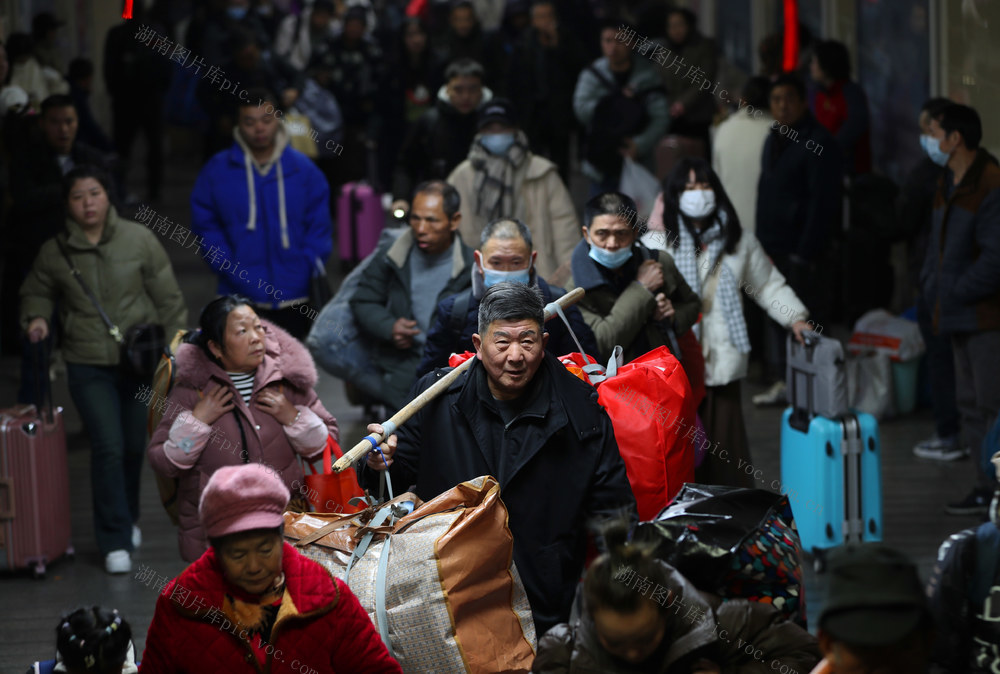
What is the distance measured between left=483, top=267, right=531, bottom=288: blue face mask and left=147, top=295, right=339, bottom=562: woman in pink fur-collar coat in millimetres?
843

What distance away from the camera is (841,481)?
693 cm

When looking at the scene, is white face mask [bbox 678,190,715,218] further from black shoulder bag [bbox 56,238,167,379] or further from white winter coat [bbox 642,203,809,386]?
black shoulder bag [bbox 56,238,167,379]

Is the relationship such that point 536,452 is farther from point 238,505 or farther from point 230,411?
point 230,411

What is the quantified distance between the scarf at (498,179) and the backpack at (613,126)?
249 cm

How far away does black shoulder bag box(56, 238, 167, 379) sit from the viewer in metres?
7.00

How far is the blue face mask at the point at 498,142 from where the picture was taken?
8836 millimetres

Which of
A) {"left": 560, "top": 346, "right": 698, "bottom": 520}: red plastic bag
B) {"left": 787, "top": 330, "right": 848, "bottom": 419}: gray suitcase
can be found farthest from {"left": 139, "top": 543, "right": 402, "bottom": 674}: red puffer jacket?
{"left": 787, "top": 330, "right": 848, "bottom": 419}: gray suitcase

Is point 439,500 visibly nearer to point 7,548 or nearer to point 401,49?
point 7,548

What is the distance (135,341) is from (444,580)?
11.0ft

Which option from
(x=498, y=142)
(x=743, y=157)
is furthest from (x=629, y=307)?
(x=743, y=157)

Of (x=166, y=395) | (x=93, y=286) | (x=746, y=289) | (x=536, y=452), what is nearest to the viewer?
(x=536, y=452)

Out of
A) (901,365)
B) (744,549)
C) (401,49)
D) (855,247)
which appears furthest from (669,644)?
(401,49)

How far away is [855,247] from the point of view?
1118cm

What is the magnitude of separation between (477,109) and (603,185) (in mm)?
1803
